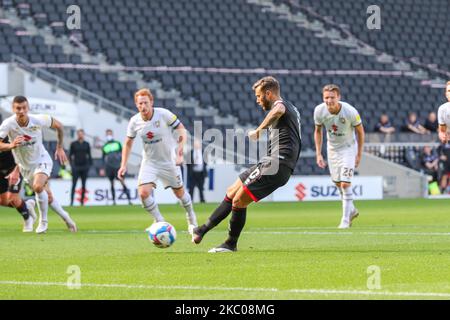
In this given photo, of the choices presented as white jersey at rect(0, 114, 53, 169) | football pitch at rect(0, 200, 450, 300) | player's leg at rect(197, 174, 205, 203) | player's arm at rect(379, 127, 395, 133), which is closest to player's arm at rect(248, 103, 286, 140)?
football pitch at rect(0, 200, 450, 300)

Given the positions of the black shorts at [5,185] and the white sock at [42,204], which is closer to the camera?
the white sock at [42,204]

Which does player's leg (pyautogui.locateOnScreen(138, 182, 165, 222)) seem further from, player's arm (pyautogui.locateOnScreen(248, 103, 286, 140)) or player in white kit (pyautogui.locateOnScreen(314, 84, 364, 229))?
player's arm (pyautogui.locateOnScreen(248, 103, 286, 140))

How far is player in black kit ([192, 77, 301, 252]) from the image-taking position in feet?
38.2

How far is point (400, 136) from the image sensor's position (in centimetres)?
3519

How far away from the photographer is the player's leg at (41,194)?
16.2 metres

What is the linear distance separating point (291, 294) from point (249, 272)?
172 cm

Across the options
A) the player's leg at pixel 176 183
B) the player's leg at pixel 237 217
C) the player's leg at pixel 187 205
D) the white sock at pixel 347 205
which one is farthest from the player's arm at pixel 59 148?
the player's leg at pixel 237 217

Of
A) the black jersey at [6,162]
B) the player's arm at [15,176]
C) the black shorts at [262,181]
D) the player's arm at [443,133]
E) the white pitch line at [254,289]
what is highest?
the player's arm at [443,133]

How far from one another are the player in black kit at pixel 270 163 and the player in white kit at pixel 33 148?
4591 mm

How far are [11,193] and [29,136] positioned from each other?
1286mm

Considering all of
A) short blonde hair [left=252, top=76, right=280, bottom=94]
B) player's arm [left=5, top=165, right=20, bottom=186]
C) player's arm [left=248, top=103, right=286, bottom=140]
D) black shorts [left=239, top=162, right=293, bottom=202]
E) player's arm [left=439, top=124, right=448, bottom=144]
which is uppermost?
short blonde hair [left=252, top=76, right=280, bottom=94]

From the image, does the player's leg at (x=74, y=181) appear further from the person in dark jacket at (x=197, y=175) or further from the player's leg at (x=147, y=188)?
the player's leg at (x=147, y=188)

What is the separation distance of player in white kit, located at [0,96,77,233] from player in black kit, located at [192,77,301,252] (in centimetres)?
459
